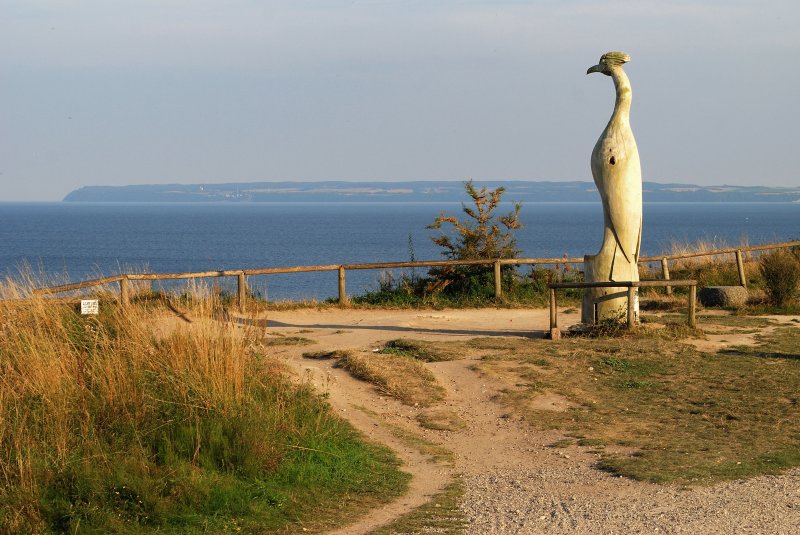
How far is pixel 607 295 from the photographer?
54.6ft

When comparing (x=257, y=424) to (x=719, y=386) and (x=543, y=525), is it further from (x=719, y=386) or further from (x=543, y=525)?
(x=719, y=386)

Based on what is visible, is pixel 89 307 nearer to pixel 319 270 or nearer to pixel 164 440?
pixel 164 440

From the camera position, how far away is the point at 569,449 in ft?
35.8

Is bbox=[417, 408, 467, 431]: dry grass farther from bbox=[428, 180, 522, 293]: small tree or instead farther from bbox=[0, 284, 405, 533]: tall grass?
bbox=[428, 180, 522, 293]: small tree

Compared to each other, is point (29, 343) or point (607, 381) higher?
point (29, 343)

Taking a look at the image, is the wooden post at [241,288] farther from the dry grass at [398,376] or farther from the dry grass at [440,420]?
the dry grass at [440,420]

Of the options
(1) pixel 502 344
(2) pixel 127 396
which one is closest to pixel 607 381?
(1) pixel 502 344

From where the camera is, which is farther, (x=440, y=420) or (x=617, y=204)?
(x=617, y=204)

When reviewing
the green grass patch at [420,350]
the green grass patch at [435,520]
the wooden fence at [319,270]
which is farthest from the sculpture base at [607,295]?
the green grass patch at [435,520]

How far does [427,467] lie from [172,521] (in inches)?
110

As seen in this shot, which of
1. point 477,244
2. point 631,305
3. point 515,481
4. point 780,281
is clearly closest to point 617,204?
point 631,305

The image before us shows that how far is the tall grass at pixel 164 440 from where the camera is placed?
27.5 ft

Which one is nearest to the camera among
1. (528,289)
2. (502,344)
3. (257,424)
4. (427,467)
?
(257,424)

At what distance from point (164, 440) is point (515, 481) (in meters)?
3.07
